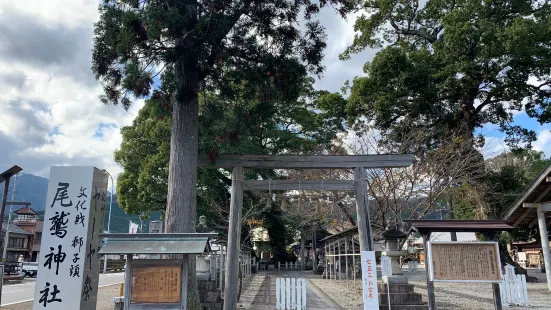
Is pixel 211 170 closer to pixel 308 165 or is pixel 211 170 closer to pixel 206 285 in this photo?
pixel 206 285

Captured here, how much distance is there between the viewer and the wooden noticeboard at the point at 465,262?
26.3 feet

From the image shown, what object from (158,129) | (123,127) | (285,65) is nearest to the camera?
(285,65)

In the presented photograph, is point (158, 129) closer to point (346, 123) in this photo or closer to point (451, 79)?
point (346, 123)

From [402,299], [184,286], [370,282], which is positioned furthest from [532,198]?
[184,286]

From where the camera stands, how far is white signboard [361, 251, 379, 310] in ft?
27.1

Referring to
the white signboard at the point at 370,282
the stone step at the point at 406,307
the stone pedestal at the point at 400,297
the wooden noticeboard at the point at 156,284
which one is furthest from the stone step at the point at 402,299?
the wooden noticeboard at the point at 156,284

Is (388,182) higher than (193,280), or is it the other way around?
(388,182)

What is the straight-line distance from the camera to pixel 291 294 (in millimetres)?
10633

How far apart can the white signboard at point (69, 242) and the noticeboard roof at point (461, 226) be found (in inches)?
268

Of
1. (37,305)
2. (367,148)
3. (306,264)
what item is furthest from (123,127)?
(306,264)

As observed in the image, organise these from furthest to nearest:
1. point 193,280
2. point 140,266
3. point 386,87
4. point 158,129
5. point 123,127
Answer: point 123,127 < point 158,129 < point 386,87 < point 193,280 < point 140,266

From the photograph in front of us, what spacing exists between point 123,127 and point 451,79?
1945cm

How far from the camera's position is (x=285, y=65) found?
9078mm

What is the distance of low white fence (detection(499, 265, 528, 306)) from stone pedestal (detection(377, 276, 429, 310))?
281 centimetres
